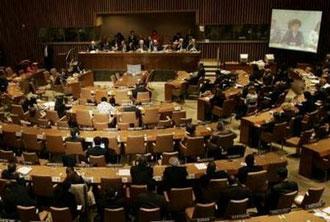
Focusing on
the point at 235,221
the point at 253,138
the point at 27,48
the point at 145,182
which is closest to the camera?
the point at 235,221

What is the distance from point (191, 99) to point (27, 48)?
11.8 metres

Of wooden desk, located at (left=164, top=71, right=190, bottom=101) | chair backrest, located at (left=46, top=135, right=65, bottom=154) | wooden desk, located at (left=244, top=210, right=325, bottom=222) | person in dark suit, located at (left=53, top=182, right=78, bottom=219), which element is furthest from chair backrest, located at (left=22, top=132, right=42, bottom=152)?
wooden desk, located at (left=164, top=71, right=190, bottom=101)

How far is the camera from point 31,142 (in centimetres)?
1257

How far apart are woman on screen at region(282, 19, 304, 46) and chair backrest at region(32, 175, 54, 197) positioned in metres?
17.4

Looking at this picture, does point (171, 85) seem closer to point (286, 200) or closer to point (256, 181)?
point (256, 181)

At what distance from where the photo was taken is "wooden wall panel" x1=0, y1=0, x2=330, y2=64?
24.6m

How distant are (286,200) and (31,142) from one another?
744cm

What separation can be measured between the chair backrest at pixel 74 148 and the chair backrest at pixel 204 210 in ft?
15.1

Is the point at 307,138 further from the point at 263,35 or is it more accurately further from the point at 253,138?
the point at 263,35

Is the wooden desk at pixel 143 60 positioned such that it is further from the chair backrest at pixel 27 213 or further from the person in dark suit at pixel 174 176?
the chair backrest at pixel 27 213


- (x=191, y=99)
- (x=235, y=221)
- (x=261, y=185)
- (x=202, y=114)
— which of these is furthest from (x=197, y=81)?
(x=235, y=221)

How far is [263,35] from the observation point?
25094 mm

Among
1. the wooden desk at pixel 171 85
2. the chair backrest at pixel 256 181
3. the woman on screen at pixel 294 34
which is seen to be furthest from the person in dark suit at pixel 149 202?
the woman on screen at pixel 294 34

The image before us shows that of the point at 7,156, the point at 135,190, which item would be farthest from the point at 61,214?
the point at 7,156
